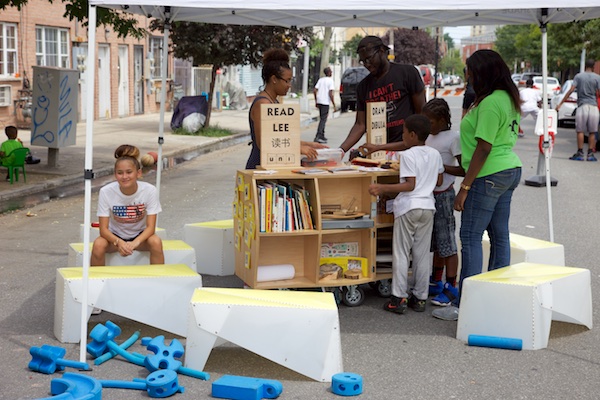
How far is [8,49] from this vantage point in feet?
81.9

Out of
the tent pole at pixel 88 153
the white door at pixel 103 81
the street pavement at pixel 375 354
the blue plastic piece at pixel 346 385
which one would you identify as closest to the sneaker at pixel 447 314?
the street pavement at pixel 375 354

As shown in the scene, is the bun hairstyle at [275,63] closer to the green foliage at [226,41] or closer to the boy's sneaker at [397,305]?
the boy's sneaker at [397,305]

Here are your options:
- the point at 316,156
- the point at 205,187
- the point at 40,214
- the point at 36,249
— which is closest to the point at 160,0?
the point at 316,156

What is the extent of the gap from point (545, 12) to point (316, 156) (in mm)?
2383

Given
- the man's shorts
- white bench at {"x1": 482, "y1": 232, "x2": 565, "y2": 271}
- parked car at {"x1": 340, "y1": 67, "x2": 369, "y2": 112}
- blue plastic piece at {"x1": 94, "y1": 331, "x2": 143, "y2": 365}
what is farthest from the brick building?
blue plastic piece at {"x1": 94, "y1": 331, "x2": 143, "y2": 365}

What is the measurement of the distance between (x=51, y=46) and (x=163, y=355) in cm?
2313

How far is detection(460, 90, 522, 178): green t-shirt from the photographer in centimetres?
642

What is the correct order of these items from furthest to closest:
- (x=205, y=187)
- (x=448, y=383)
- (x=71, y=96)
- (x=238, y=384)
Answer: (x=71, y=96) → (x=205, y=187) → (x=448, y=383) → (x=238, y=384)

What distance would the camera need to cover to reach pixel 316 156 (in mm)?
7207

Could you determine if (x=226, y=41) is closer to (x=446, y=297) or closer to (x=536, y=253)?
(x=536, y=253)

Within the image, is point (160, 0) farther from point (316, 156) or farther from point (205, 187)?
point (205, 187)

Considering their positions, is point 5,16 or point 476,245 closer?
point 476,245

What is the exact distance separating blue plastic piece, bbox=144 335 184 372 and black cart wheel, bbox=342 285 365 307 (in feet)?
6.01

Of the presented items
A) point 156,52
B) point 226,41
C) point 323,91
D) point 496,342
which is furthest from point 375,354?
point 156,52
